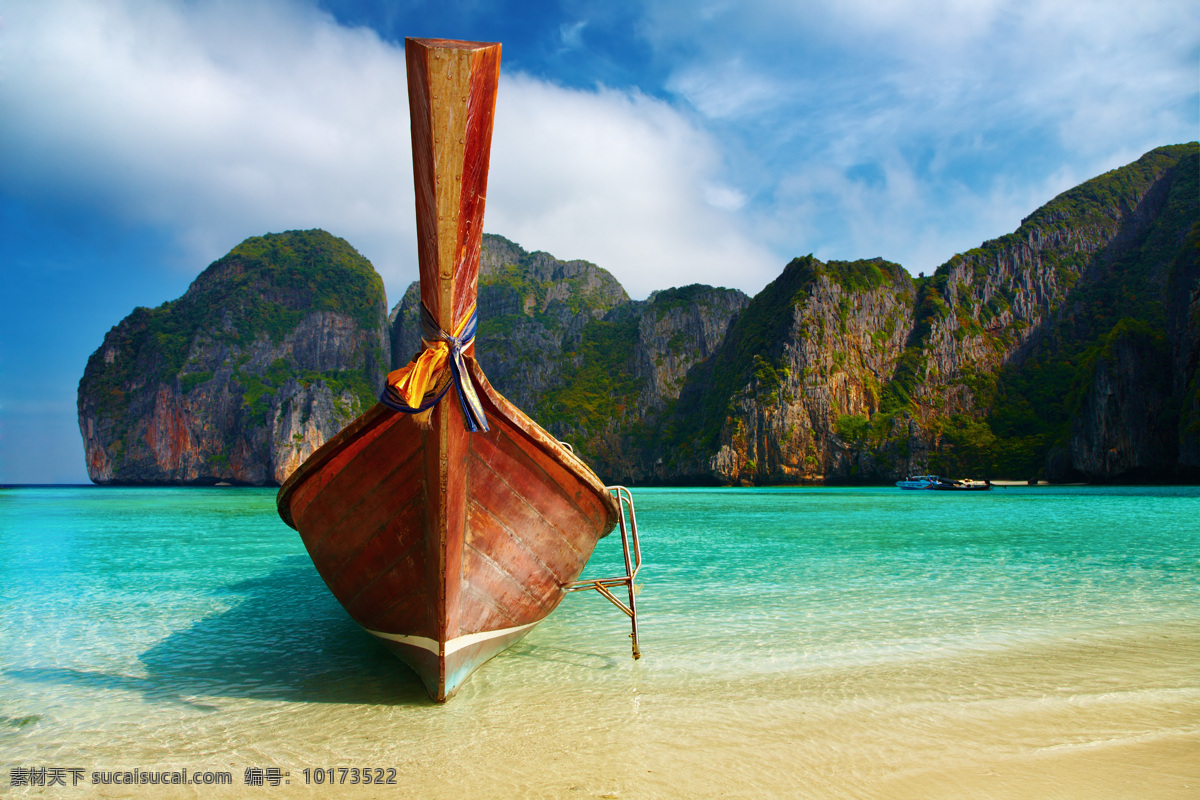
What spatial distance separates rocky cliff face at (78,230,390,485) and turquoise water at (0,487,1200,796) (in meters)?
101

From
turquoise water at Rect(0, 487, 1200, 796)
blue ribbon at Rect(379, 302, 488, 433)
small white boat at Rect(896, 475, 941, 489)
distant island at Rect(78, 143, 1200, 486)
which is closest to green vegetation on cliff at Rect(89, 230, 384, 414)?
distant island at Rect(78, 143, 1200, 486)

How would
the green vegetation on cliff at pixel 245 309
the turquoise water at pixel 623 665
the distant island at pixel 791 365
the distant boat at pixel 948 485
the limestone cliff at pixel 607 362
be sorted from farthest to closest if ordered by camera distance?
the limestone cliff at pixel 607 362, the green vegetation on cliff at pixel 245 309, the distant island at pixel 791 365, the distant boat at pixel 948 485, the turquoise water at pixel 623 665

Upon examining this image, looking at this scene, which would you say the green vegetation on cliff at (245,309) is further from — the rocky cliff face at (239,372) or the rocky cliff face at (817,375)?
the rocky cliff face at (817,375)

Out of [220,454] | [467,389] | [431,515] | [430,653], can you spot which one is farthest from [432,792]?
[220,454]

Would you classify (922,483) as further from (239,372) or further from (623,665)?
(239,372)

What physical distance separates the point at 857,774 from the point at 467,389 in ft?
12.0

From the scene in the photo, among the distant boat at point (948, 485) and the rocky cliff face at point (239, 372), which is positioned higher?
the rocky cliff face at point (239, 372)

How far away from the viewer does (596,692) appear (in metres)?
5.48

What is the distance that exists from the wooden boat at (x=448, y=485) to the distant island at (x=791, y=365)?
7471cm

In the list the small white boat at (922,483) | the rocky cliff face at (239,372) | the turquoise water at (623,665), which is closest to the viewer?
the turquoise water at (623,665)

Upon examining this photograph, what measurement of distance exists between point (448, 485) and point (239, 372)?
139 meters

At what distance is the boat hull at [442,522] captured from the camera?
4.60m

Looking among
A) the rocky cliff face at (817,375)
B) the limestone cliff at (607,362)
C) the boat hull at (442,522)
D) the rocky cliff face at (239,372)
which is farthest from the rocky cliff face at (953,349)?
the boat hull at (442,522)

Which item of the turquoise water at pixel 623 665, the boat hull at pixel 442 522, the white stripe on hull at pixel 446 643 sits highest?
the boat hull at pixel 442 522
